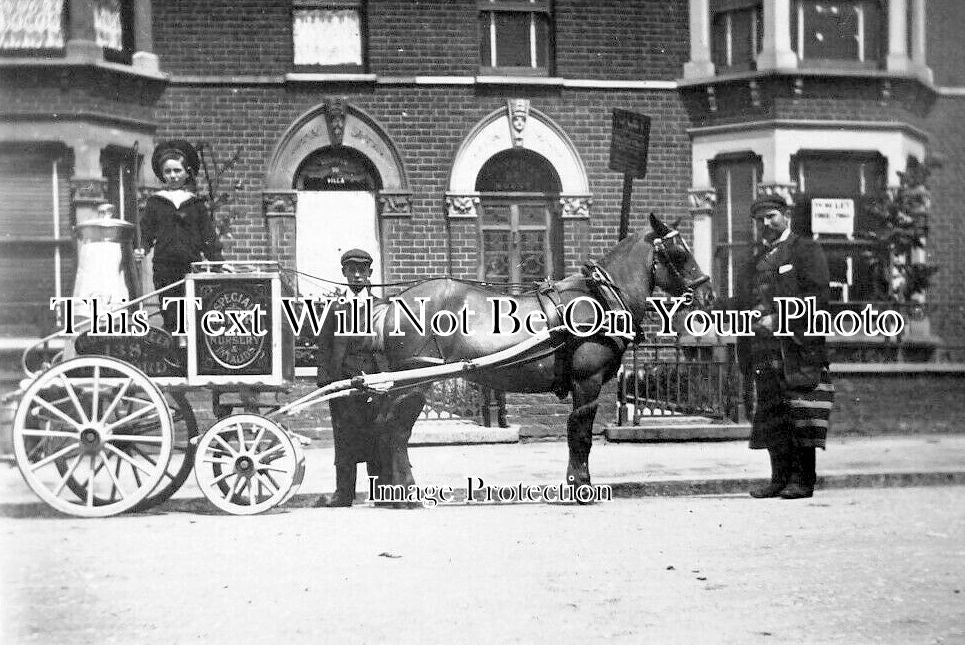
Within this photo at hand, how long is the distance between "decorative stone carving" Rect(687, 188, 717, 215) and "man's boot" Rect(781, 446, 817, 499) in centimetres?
217

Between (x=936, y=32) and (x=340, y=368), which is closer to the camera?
(x=340, y=368)

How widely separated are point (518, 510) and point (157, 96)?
12.6 feet

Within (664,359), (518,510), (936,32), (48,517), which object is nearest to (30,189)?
(48,517)

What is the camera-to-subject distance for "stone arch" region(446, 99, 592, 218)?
789 centimetres

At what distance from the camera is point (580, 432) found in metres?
7.18

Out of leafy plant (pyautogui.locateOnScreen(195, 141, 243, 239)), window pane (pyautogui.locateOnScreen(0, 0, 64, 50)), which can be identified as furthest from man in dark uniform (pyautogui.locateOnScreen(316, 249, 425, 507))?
window pane (pyautogui.locateOnScreen(0, 0, 64, 50))

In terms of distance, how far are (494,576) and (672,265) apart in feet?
9.19

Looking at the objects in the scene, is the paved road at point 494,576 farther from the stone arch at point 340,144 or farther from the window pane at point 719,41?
the window pane at point 719,41

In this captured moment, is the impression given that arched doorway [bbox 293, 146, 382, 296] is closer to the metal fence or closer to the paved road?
the paved road

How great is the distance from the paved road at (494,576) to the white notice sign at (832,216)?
3.41 metres

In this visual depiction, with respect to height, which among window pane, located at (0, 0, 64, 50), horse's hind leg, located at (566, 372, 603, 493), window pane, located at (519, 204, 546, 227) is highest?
window pane, located at (0, 0, 64, 50)

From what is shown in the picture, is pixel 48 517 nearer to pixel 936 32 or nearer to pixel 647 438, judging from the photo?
pixel 647 438

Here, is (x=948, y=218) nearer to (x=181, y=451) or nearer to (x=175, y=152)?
(x=175, y=152)

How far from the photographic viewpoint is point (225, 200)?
7.65m
